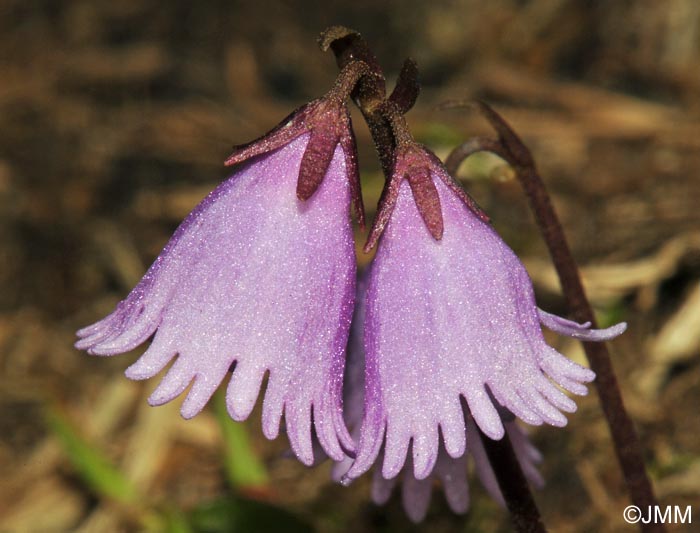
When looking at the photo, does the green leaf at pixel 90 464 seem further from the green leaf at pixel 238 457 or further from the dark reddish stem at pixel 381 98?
the dark reddish stem at pixel 381 98

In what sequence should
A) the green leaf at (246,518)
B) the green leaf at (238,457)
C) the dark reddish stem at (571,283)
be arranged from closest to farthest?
the dark reddish stem at (571,283)
the green leaf at (246,518)
the green leaf at (238,457)

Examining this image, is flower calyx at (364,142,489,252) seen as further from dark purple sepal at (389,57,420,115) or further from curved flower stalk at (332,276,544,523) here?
curved flower stalk at (332,276,544,523)

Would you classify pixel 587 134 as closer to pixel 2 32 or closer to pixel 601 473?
pixel 601 473

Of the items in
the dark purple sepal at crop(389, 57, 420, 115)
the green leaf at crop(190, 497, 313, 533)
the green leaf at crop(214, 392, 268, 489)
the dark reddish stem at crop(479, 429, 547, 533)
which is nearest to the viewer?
the dark purple sepal at crop(389, 57, 420, 115)

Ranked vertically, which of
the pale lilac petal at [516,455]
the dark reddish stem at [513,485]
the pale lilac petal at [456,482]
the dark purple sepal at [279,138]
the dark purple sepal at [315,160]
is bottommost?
the dark reddish stem at [513,485]

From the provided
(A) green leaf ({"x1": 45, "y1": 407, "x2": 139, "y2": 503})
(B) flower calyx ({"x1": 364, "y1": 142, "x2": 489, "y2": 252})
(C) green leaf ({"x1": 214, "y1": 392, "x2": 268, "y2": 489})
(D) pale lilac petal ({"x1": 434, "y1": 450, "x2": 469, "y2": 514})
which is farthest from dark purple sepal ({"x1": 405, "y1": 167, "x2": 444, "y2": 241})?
(A) green leaf ({"x1": 45, "y1": 407, "x2": 139, "y2": 503})

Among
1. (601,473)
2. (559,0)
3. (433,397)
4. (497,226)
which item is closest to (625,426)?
(433,397)

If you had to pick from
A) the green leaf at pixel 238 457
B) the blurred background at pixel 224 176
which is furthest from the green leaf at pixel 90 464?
the green leaf at pixel 238 457
